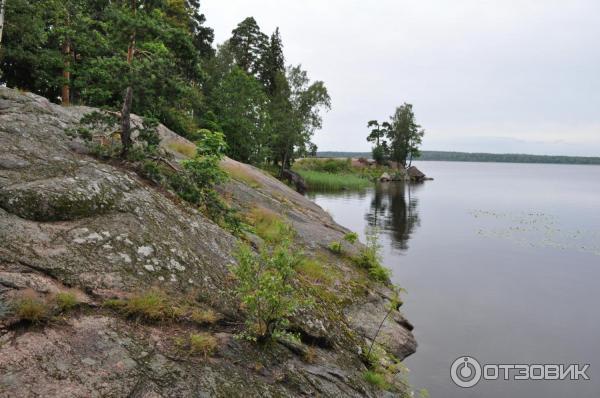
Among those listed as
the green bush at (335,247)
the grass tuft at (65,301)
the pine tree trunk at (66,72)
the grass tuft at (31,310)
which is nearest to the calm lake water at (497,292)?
the green bush at (335,247)

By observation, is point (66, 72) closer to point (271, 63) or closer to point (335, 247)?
point (335, 247)

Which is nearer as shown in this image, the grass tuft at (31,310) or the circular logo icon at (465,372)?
the grass tuft at (31,310)

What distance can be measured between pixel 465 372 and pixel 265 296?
8.65 metres

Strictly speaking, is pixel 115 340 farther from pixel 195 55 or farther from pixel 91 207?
pixel 195 55

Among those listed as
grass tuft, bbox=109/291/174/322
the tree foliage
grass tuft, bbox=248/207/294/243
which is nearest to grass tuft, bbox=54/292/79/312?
grass tuft, bbox=109/291/174/322

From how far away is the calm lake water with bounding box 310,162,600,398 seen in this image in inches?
454

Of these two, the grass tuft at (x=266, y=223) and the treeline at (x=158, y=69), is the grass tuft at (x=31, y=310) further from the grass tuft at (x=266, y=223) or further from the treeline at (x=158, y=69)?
the grass tuft at (x=266, y=223)

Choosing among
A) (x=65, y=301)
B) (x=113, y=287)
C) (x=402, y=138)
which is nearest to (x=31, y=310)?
(x=65, y=301)

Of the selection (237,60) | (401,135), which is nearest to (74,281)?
(237,60)

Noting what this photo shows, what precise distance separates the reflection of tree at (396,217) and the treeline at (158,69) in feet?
45.5

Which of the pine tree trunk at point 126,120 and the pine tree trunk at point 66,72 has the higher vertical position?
the pine tree trunk at point 66,72

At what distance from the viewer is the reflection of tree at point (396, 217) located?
2898cm

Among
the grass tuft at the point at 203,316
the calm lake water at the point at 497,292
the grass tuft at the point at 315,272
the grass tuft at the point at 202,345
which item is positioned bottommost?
the calm lake water at the point at 497,292

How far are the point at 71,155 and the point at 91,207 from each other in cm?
193
